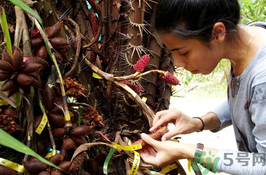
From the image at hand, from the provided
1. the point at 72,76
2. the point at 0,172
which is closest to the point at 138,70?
the point at 72,76

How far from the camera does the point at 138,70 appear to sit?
74cm

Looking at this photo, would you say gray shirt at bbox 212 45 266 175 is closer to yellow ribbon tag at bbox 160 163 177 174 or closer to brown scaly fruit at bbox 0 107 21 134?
yellow ribbon tag at bbox 160 163 177 174

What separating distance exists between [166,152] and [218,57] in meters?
0.31

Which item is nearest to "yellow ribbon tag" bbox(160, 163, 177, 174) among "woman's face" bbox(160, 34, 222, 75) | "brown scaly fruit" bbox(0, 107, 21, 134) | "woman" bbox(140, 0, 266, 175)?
"woman" bbox(140, 0, 266, 175)

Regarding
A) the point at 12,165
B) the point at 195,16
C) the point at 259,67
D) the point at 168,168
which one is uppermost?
the point at 195,16

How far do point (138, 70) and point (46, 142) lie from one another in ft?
1.05

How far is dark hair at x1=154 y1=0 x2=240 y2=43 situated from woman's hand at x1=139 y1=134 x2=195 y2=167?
29 cm

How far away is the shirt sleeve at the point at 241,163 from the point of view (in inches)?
25.1

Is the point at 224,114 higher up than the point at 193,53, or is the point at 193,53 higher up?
the point at 193,53

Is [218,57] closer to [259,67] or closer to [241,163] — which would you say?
[259,67]

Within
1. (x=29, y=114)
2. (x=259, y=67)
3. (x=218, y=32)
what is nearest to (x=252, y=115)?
(x=259, y=67)

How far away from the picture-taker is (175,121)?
34.3 inches

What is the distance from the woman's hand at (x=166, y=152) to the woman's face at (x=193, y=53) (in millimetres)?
226

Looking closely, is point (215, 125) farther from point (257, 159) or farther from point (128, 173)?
point (128, 173)
